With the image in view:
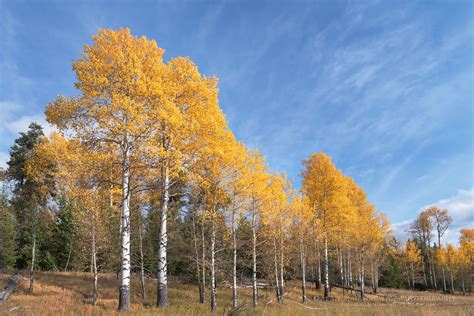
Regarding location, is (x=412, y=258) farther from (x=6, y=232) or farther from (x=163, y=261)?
(x=6, y=232)

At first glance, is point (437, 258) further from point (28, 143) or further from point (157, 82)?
point (28, 143)

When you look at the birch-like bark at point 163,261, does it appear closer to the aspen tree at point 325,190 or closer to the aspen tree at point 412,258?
the aspen tree at point 325,190

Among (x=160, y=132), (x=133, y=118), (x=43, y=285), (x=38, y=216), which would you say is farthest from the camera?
(x=38, y=216)

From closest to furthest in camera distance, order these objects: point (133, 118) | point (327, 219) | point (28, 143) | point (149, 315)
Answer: point (149, 315), point (133, 118), point (327, 219), point (28, 143)

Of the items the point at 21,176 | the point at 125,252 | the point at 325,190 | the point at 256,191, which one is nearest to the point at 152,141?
the point at 125,252

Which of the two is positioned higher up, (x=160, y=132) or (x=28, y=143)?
(x=28, y=143)

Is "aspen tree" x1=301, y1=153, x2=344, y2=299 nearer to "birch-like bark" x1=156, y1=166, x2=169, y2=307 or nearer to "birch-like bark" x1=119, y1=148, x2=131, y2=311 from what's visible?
"birch-like bark" x1=156, y1=166, x2=169, y2=307

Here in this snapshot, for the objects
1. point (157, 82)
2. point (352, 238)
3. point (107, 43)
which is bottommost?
point (352, 238)

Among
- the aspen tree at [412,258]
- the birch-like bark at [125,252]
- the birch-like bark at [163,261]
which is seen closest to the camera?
the birch-like bark at [125,252]

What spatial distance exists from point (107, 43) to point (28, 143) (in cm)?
2869

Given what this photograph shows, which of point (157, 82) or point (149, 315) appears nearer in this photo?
point (149, 315)

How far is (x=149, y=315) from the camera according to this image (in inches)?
299

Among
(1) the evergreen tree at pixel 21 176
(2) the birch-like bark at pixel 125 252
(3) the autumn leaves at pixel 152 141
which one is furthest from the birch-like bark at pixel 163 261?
(1) the evergreen tree at pixel 21 176

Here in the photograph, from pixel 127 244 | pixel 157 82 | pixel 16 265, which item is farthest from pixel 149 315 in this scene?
pixel 16 265
